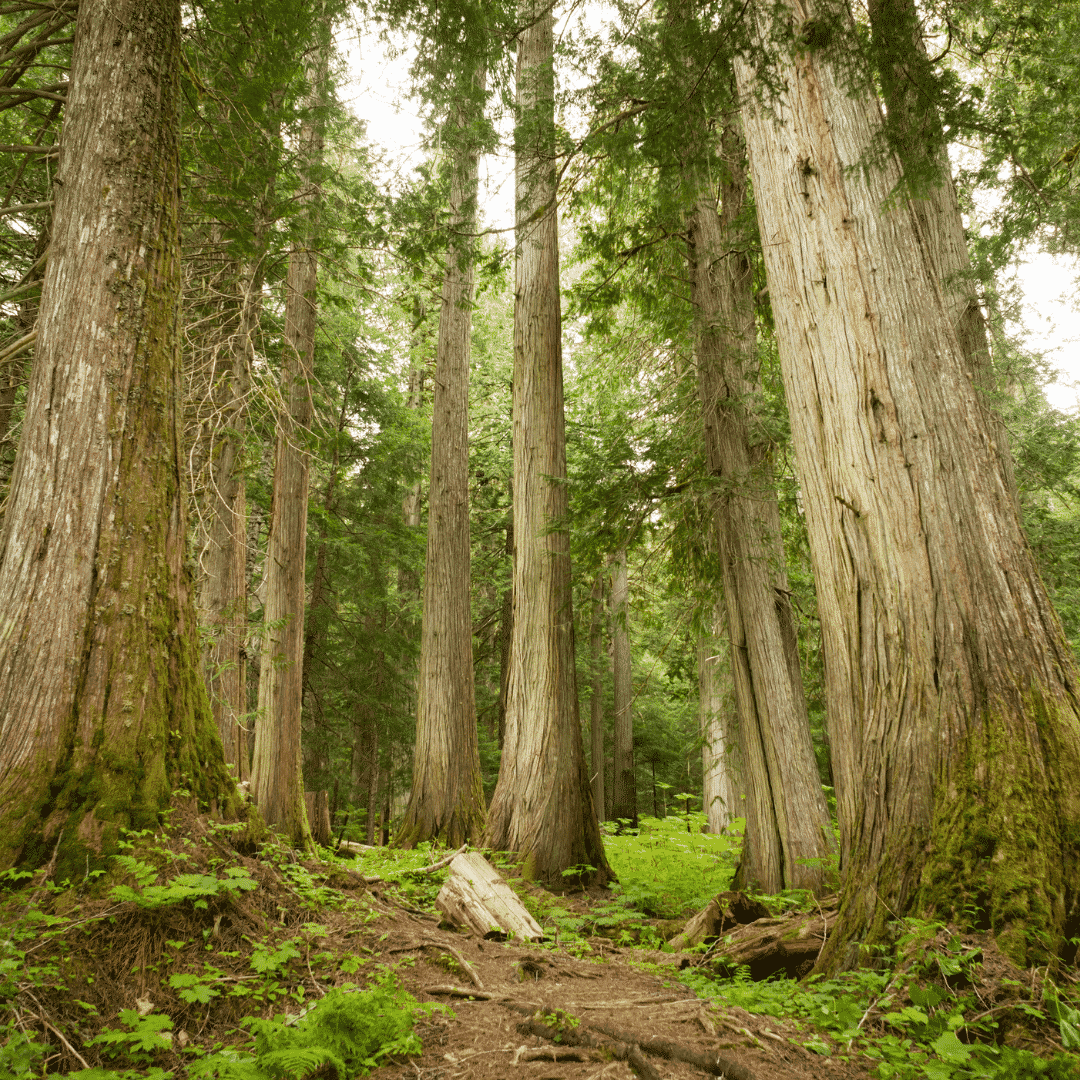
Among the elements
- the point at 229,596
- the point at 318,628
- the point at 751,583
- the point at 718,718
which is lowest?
the point at 718,718

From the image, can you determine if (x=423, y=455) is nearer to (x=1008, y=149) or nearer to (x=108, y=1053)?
(x=1008, y=149)

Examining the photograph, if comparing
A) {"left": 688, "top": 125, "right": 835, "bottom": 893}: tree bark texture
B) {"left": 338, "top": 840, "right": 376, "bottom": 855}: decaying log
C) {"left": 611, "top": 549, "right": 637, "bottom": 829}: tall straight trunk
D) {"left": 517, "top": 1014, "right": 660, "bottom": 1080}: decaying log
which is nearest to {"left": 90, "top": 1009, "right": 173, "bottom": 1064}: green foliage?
{"left": 517, "top": 1014, "right": 660, "bottom": 1080}: decaying log

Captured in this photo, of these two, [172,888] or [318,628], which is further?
[318,628]

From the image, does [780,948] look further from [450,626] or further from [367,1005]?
[450,626]

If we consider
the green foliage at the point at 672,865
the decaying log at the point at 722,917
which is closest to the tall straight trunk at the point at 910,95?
the decaying log at the point at 722,917

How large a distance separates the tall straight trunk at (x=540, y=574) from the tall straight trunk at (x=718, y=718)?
1.80m

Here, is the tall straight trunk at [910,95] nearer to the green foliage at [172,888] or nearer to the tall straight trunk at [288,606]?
the green foliage at [172,888]

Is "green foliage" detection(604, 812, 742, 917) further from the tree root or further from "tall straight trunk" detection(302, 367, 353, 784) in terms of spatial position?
"tall straight trunk" detection(302, 367, 353, 784)

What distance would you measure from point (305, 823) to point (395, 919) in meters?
4.44

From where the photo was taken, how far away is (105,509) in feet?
11.1

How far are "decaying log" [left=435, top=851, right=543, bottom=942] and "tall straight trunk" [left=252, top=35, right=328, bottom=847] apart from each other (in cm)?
357

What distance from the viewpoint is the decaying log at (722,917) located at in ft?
15.0

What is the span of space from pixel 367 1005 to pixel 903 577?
3.09 m

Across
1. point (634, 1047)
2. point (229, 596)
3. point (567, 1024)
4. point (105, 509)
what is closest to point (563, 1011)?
point (567, 1024)
